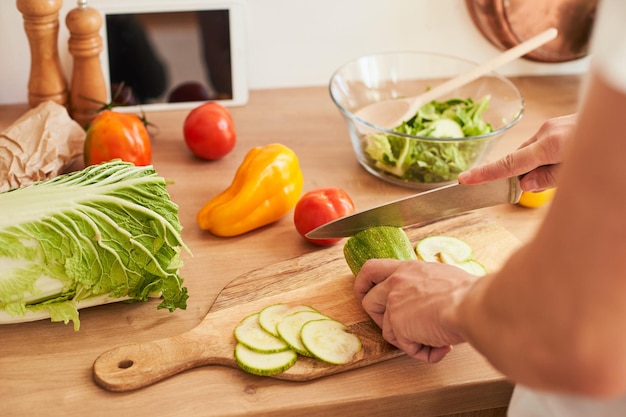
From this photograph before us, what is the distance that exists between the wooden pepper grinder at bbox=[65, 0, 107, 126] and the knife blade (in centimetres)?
67

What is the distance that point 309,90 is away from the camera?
6.42 ft

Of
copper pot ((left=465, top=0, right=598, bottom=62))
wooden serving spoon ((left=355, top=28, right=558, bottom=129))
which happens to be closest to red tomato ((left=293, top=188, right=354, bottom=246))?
wooden serving spoon ((left=355, top=28, right=558, bottom=129))

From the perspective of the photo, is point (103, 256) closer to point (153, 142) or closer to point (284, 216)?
point (284, 216)

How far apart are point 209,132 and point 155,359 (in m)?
0.64

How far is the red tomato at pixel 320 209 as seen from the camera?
1.38 m

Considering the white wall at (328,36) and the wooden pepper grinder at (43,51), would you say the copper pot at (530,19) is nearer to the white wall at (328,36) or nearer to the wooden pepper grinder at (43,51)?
the white wall at (328,36)

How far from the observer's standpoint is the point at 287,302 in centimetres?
123

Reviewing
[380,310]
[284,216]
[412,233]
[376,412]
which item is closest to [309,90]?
[284,216]

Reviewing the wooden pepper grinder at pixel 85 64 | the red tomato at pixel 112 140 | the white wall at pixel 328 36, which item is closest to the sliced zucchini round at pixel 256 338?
the red tomato at pixel 112 140

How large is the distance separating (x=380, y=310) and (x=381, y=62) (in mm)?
888

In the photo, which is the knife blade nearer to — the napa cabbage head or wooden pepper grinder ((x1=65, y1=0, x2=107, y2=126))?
the napa cabbage head

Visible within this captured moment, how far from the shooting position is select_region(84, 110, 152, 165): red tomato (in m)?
1.47

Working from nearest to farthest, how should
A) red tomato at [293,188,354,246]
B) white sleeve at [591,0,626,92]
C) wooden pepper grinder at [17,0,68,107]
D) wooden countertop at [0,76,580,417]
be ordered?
white sleeve at [591,0,626,92] < wooden countertop at [0,76,580,417] < red tomato at [293,188,354,246] < wooden pepper grinder at [17,0,68,107]

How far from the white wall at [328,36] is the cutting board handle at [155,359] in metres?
0.95
